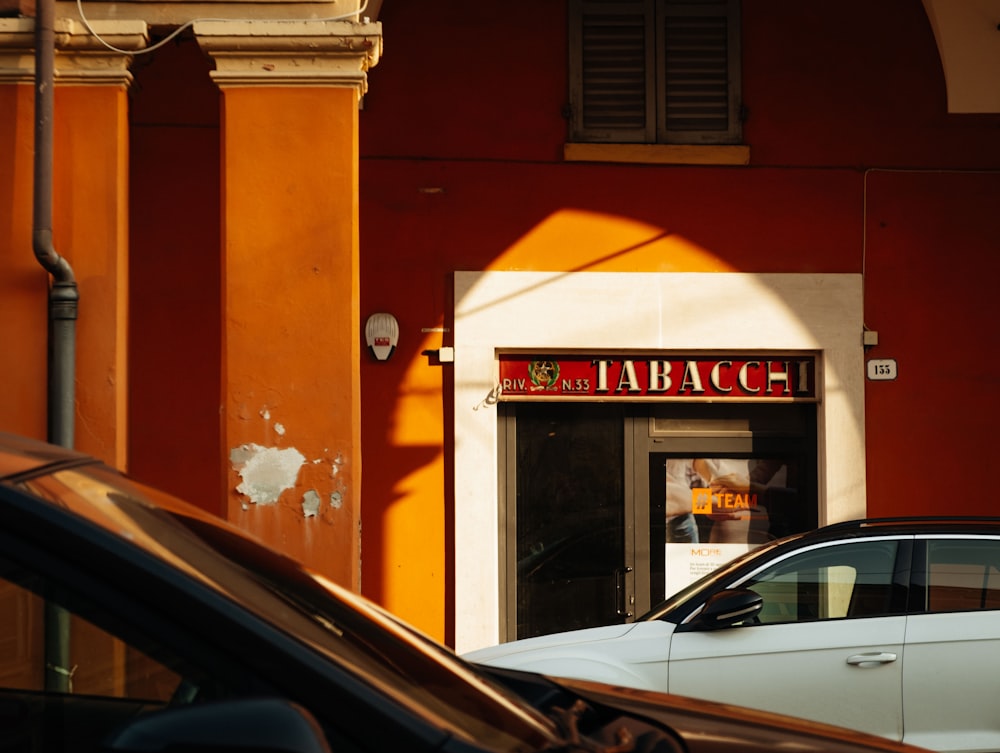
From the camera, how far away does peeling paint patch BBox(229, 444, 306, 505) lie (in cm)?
655

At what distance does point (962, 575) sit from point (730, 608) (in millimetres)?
1200

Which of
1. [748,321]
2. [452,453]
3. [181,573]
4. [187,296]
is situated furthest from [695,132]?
[181,573]

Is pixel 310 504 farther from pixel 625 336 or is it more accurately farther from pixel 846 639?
pixel 625 336

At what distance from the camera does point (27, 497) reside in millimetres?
1664

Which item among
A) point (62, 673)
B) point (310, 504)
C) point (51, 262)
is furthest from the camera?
point (310, 504)

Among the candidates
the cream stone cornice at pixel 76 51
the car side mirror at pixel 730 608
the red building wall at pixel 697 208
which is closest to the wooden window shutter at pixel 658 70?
the red building wall at pixel 697 208

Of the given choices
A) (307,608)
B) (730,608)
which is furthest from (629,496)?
(307,608)

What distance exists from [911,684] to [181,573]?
469cm

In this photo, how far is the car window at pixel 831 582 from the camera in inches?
228

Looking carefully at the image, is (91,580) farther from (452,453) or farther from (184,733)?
(452,453)

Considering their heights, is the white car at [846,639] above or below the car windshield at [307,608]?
below

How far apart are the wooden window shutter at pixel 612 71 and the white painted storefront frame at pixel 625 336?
4.08 feet

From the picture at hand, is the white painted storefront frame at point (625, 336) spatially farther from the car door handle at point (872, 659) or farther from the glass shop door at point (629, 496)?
the car door handle at point (872, 659)

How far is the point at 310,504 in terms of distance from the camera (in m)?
6.55
